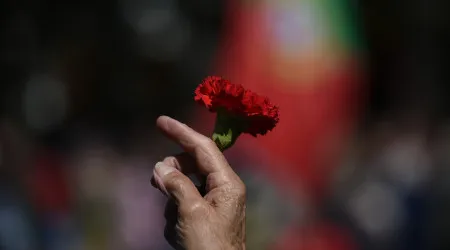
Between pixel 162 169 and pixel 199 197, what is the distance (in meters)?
0.11

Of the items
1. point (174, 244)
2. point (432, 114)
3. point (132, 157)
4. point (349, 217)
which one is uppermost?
point (432, 114)

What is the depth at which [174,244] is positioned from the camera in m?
1.34

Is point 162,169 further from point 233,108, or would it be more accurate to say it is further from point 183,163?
point 233,108

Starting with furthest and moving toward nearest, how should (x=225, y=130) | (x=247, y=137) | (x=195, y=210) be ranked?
(x=247, y=137)
(x=225, y=130)
(x=195, y=210)

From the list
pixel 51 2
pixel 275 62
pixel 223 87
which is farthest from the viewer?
pixel 51 2

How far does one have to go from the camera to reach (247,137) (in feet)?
10.5

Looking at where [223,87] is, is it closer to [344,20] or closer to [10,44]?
[344,20]

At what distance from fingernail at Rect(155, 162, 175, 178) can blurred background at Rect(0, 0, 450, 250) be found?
1.80 m

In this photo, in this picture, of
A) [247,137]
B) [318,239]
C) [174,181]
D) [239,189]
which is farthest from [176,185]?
[318,239]

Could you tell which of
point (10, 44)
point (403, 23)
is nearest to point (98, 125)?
point (10, 44)

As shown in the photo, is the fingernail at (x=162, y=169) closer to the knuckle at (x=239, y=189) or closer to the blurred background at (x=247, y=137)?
the knuckle at (x=239, y=189)

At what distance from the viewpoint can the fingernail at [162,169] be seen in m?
1.36

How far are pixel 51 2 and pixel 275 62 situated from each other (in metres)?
1.10

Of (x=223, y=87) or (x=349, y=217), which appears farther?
(x=349, y=217)
